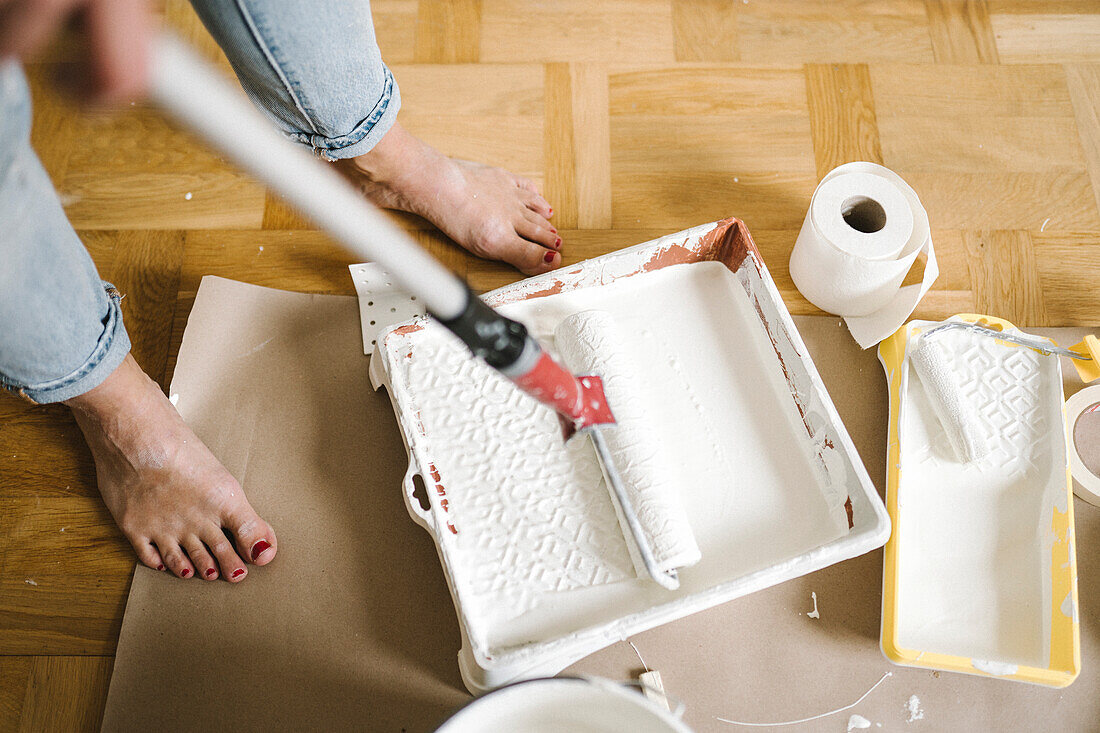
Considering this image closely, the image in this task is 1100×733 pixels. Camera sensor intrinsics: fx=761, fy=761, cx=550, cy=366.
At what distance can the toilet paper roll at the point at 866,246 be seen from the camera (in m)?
0.81

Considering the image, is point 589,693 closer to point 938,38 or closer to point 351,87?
point 351,87

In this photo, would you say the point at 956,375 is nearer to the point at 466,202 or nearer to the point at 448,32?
the point at 466,202

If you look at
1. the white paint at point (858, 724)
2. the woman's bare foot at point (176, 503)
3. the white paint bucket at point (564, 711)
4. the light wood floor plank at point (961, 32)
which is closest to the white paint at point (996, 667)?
the white paint at point (858, 724)

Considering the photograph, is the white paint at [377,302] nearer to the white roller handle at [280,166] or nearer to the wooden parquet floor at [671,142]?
the wooden parquet floor at [671,142]

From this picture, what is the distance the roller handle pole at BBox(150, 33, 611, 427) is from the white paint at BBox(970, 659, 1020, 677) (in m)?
0.48

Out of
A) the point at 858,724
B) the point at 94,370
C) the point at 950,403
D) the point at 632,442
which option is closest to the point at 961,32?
the point at 950,403

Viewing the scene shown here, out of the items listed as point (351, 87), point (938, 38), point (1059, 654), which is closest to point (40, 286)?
point (351, 87)

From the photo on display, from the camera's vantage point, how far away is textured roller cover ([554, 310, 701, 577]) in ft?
2.28

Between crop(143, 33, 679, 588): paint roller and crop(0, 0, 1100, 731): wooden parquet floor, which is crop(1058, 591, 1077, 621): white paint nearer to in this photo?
crop(0, 0, 1100, 731): wooden parquet floor

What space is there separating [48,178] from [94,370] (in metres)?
0.19

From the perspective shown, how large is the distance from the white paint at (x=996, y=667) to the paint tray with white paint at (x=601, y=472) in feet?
0.51

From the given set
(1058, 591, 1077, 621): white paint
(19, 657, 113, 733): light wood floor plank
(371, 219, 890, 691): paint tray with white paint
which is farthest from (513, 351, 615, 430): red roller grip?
(19, 657, 113, 733): light wood floor plank

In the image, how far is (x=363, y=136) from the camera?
0.80m

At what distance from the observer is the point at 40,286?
56 centimetres
